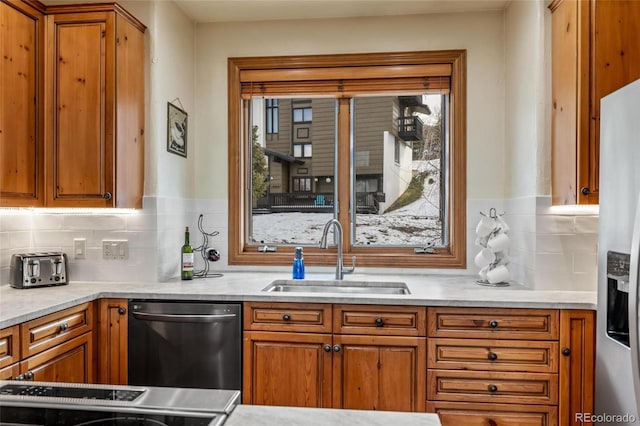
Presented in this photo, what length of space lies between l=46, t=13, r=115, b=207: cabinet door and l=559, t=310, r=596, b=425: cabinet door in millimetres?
2403

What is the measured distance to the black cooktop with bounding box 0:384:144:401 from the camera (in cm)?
87

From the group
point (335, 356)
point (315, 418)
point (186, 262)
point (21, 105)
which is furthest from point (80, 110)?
point (315, 418)

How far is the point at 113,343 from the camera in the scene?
2.34 m

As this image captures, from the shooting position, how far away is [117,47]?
2.42 metres

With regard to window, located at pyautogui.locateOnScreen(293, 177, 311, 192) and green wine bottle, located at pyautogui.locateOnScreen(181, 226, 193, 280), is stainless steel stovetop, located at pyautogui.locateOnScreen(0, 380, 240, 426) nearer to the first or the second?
green wine bottle, located at pyautogui.locateOnScreen(181, 226, 193, 280)

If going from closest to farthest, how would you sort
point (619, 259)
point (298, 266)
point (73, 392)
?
1. point (73, 392)
2. point (619, 259)
3. point (298, 266)

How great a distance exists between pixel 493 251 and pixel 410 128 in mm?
1012

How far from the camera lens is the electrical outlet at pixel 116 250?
8.71ft

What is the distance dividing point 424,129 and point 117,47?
6.38ft

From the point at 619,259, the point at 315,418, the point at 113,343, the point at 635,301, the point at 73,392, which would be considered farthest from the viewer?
the point at 113,343

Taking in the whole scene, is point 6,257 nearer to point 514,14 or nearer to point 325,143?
point 325,143

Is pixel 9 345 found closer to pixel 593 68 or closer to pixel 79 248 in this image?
pixel 79 248

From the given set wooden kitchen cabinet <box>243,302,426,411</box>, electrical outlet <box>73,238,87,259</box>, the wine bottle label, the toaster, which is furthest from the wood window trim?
the toaster

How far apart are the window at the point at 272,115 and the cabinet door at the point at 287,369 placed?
1.48 metres
